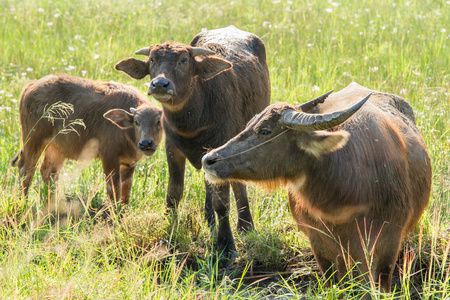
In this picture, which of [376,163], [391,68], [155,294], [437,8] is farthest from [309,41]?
[155,294]

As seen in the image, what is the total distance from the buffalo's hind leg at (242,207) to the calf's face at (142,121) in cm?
96

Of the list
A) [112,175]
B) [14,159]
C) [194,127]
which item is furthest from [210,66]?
[14,159]

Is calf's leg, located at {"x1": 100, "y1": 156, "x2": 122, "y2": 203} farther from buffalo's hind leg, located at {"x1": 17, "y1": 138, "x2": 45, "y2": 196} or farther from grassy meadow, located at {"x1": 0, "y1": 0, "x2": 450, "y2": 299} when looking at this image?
buffalo's hind leg, located at {"x1": 17, "y1": 138, "x2": 45, "y2": 196}

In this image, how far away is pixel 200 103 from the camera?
5578mm

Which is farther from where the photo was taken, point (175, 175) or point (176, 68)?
point (175, 175)

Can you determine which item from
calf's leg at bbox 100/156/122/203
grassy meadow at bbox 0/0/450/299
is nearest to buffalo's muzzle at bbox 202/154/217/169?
grassy meadow at bbox 0/0/450/299

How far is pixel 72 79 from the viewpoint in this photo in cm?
705

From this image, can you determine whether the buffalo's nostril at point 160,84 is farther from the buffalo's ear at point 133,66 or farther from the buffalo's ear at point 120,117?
the buffalo's ear at point 120,117

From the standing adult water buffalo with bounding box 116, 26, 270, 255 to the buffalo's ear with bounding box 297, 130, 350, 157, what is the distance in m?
1.75

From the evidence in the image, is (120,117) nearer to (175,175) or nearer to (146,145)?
(146,145)

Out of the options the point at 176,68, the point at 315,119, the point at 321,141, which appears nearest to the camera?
the point at 315,119

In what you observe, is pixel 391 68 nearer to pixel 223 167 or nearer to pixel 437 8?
pixel 437 8

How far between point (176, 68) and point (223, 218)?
1.51m

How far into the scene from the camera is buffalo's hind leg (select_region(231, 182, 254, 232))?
5898 millimetres
